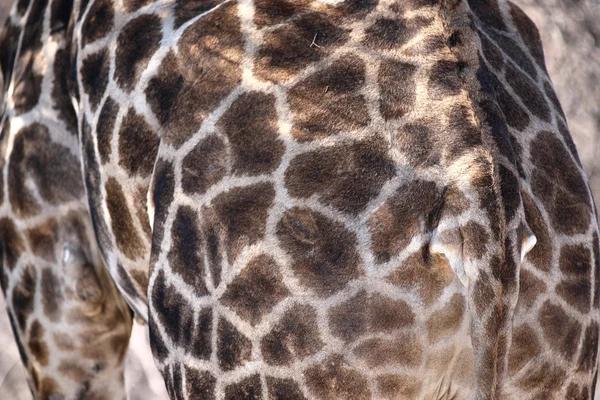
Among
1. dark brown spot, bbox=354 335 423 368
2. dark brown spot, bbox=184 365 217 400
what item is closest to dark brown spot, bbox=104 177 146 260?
dark brown spot, bbox=184 365 217 400

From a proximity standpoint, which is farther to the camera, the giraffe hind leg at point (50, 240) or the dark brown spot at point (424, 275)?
the giraffe hind leg at point (50, 240)

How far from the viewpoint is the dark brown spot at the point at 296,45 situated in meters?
1.29

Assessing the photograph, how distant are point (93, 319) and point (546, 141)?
3.69 feet

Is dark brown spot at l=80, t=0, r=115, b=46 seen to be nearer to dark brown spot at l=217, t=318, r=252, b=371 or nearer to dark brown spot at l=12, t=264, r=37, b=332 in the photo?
dark brown spot at l=12, t=264, r=37, b=332

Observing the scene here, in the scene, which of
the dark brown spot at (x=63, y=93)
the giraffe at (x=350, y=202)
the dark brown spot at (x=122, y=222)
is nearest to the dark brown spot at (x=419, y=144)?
the giraffe at (x=350, y=202)

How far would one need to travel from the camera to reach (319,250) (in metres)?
1.21

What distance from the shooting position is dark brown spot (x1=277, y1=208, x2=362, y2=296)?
1.20 m

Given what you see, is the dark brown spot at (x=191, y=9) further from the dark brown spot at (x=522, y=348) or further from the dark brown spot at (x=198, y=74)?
the dark brown spot at (x=522, y=348)

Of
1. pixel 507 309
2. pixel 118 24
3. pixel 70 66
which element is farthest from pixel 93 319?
pixel 507 309

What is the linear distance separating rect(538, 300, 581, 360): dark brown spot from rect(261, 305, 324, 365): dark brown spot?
0.37 metres

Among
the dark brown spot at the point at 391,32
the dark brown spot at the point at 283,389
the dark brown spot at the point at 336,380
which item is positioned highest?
the dark brown spot at the point at 391,32

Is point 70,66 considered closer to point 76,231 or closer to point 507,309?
point 76,231

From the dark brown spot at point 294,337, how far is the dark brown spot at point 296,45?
37 centimetres

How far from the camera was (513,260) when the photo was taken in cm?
118
